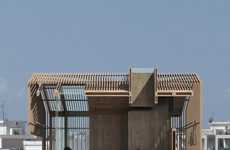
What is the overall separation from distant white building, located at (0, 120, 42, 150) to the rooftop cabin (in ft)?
108

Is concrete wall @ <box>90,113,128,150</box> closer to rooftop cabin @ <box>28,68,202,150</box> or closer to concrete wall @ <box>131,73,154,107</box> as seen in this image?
rooftop cabin @ <box>28,68,202,150</box>

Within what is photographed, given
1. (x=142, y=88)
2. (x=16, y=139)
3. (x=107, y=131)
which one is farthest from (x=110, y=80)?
(x=16, y=139)

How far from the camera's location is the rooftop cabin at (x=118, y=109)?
36.4 metres

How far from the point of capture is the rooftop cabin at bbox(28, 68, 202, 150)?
36.4 meters

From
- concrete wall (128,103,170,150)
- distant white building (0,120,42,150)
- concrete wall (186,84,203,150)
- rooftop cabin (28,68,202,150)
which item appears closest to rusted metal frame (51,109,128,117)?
rooftop cabin (28,68,202,150)

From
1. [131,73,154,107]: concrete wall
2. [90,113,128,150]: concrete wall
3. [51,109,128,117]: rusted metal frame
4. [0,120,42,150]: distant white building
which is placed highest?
[131,73,154,107]: concrete wall

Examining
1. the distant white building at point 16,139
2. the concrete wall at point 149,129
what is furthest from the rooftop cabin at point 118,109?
the distant white building at point 16,139

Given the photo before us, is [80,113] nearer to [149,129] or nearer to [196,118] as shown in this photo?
[149,129]

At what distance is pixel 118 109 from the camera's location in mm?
39219

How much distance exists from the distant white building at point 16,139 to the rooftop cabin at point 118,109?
32.9m

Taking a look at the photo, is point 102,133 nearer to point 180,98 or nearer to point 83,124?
point 83,124

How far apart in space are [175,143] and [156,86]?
320 cm

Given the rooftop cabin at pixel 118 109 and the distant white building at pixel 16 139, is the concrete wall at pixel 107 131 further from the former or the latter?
the distant white building at pixel 16 139

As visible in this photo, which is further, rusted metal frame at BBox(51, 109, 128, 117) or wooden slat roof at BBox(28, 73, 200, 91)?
rusted metal frame at BBox(51, 109, 128, 117)
